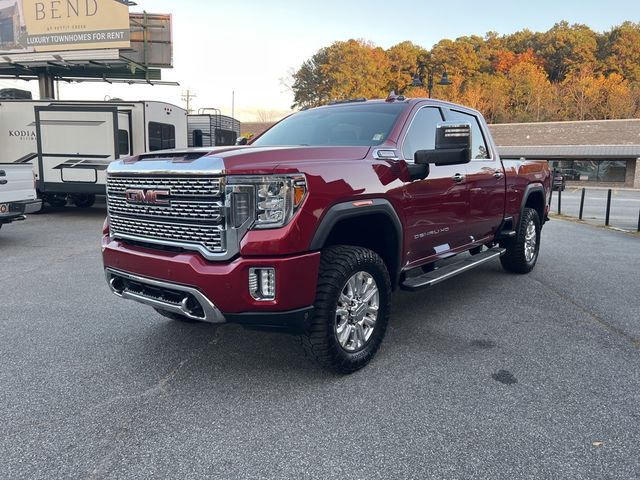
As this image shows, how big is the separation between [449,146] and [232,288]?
6.25 ft

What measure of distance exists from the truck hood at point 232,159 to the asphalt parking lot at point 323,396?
1.43m

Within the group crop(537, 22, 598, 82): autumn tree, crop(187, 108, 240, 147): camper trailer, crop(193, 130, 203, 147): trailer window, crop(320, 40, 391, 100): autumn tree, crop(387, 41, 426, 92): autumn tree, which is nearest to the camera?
crop(193, 130, 203, 147): trailer window

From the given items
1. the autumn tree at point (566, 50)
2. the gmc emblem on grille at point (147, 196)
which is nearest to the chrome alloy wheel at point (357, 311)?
the gmc emblem on grille at point (147, 196)

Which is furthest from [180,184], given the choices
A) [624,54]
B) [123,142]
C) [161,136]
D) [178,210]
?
[624,54]

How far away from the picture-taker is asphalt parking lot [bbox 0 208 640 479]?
2.56 metres

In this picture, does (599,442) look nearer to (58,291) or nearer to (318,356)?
(318,356)

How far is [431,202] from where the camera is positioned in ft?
14.0

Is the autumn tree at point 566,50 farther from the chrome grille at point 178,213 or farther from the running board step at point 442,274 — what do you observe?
the chrome grille at point 178,213

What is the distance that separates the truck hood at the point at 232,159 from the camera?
299 centimetres

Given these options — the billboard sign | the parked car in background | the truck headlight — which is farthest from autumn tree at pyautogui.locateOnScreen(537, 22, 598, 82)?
the truck headlight

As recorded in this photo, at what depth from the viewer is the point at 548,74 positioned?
254ft

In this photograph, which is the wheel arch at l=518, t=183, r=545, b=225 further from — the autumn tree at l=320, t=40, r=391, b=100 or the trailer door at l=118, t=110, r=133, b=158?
the autumn tree at l=320, t=40, r=391, b=100

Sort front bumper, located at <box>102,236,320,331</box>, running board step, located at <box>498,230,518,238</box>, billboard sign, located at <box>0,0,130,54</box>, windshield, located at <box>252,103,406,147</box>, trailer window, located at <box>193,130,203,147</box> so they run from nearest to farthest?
front bumper, located at <box>102,236,320,331</box>
windshield, located at <box>252,103,406,147</box>
trailer window, located at <box>193,130,203,147</box>
running board step, located at <box>498,230,518,238</box>
billboard sign, located at <box>0,0,130,54</box>

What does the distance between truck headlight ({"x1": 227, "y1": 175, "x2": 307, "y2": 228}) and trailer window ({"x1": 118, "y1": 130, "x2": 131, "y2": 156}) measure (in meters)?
10.3
